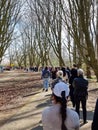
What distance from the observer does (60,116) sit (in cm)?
486

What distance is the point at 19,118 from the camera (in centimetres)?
1488

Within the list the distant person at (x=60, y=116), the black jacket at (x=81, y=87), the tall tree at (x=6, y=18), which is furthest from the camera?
the tall tree at (x=6, y=18)

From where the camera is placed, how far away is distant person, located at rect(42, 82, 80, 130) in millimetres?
4816

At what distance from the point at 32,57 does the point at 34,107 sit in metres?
92.5

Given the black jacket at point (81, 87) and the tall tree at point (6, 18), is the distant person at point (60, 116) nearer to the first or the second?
the black jacket at point (81, 87)

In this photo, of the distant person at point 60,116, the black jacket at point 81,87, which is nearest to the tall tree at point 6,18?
the black jacket at point 81,87

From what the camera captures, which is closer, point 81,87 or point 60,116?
point 60,116

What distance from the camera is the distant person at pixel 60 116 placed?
4.82m

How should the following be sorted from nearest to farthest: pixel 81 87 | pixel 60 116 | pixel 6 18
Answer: pixel 60 116 < pixel 81 87 < pixel 6 18

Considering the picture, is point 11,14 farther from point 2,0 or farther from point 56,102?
point 56,102

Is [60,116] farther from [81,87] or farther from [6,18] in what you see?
[6,18]

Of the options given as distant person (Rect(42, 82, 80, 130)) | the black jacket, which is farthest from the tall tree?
distant person (Rect(42, 82, 80, 130))

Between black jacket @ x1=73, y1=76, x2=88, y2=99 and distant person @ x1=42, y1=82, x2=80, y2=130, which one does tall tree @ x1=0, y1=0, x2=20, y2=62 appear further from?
distant person @ x1=42, y1=82, x2=80, y2=130

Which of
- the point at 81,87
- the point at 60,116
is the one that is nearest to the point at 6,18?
the point at 81,87
